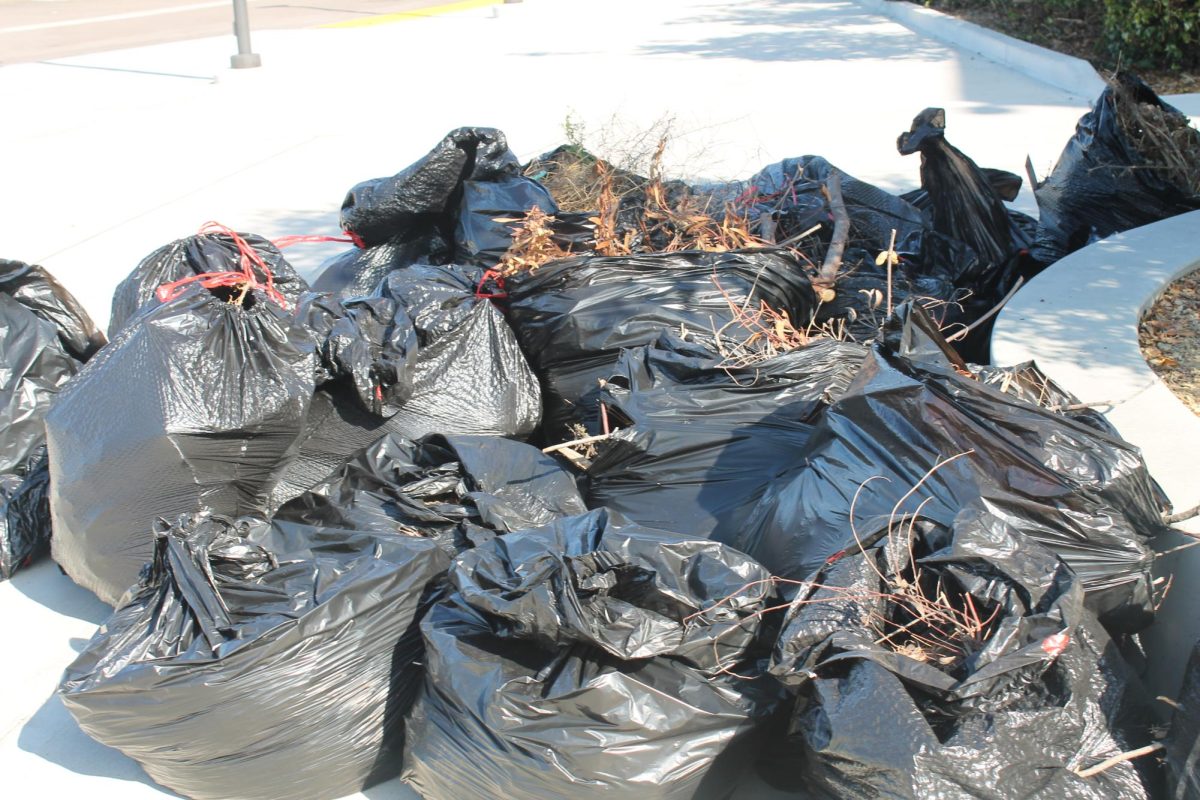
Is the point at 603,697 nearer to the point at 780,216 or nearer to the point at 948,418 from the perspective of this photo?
the point at 948,418

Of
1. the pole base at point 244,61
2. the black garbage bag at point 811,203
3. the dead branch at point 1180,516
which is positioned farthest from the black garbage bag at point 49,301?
the pole base at point 244,61

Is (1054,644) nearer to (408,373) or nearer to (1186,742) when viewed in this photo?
(1186,742)

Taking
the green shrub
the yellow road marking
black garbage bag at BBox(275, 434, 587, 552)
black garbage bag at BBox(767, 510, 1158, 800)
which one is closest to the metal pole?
the yellow road marking

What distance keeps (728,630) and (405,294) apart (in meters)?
1.47

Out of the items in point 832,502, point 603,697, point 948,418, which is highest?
point 948,418

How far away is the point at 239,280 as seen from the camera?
9.34ft

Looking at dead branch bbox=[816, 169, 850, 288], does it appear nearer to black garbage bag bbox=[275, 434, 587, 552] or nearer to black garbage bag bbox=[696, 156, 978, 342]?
black garbage bag bbox=[696, 156, 978, 342]

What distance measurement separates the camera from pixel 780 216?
353cm

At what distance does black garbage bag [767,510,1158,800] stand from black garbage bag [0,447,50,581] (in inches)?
82.3

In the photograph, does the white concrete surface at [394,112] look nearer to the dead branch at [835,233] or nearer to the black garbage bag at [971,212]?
the dead branch at [835,233]

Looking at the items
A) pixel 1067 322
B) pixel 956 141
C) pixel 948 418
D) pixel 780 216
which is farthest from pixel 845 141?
pixel 948 418

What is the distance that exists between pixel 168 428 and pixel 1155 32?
7.20m

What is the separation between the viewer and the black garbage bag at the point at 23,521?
8.93 ft

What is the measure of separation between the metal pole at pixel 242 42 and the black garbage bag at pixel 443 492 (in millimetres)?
7914
